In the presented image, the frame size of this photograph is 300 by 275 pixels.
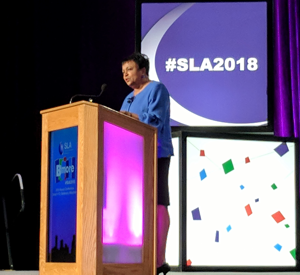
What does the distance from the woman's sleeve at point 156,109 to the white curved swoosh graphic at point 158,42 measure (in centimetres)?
175

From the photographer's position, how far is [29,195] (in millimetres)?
Result: 4887

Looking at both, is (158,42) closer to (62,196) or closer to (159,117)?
(159,117)

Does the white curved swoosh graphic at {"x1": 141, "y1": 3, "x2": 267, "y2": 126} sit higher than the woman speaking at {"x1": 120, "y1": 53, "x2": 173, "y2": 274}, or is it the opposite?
the white curved swoosh graphic at {"x1": 141, "y1": 3, "x2": 267, "y2": 126}

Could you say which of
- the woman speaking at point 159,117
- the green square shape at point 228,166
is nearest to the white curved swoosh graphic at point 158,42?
the green square shape at point 228,166

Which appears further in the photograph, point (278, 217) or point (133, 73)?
point (278, 217)

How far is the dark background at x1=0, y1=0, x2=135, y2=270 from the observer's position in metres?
4.88

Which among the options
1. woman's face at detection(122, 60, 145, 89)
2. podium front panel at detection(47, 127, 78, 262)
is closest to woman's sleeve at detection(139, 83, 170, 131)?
woman's face at detection(122, 60, 145, 89)

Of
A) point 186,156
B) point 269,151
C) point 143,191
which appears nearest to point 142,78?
point 143,191

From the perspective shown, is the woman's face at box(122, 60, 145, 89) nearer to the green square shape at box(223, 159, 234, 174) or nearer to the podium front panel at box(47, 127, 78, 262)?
the podium front panel at box(47, 127, 78, 262)

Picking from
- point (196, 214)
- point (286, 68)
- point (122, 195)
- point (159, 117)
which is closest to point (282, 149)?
point (286, 68)

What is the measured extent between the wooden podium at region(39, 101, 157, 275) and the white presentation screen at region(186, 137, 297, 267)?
1.79m

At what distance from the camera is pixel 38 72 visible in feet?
16.1

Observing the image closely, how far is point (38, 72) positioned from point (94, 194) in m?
2.82

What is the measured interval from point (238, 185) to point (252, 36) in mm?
1148
